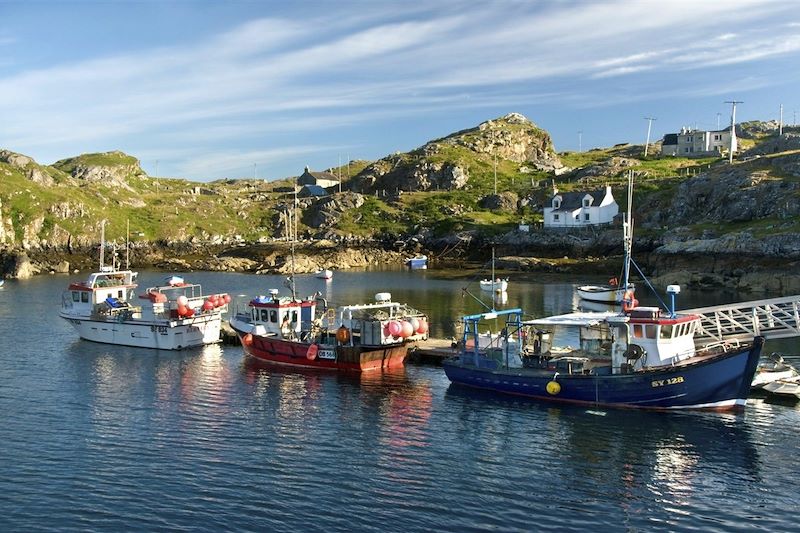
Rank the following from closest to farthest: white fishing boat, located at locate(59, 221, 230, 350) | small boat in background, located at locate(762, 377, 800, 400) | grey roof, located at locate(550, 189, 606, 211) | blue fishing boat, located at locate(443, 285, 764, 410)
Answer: blue fishing boat, located at locate(443, 285, 764, 410), small boat in background, located at locate(762, 377, 800, 400), white fishing boat, located at locate(59, 221, 230, 350), grey roof, located at locate(550, 189, 606, 211)

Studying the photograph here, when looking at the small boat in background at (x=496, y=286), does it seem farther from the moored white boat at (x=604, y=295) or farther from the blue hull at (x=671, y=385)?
the blue hull at (x=671, y=385)

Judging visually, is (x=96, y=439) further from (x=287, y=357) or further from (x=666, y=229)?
(x=666, y=229)

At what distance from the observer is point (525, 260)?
127m

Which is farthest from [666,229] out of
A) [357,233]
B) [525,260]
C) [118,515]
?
[118,515]

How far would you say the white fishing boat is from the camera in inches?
2311

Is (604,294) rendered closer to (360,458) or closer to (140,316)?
(140,316)

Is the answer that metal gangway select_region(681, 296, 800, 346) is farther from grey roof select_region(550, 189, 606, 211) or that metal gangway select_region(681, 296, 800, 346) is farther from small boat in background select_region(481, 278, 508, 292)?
grey roof select_region(550, 189, 606, 211)

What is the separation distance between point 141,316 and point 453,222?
107836 millimetres

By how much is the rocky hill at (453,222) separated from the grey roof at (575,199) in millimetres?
7642

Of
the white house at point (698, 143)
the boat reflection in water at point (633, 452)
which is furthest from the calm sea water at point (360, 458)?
the white house at point (698, 143)

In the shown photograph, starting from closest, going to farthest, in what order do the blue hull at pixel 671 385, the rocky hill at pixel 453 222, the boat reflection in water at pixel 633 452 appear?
the boat reflection in water at pixel 633 452
the blue hull at pixel 671 385
the rocky hill at pixel 453 222

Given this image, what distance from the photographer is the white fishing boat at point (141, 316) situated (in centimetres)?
5869

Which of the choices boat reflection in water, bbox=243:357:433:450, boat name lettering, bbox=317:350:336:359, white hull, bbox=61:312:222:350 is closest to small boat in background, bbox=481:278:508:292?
white hull, bbox=61:312:222:350

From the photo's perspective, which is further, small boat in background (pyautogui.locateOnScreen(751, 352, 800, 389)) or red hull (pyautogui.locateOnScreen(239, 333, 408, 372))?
red hull (pyautogui.locateOnScreen(239, 333, 408, 372))
